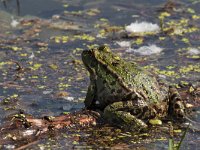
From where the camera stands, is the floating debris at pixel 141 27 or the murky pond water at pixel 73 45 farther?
the floating debris at pixel 141 27

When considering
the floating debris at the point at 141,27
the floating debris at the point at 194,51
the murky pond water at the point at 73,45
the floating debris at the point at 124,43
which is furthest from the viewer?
the floating debris at the point at 141,27

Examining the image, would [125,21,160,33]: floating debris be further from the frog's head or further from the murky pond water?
the frog's head

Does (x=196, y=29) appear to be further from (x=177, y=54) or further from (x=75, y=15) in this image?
(x=75, y=15)

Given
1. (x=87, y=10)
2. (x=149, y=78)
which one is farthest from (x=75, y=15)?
(x=149, y=78)

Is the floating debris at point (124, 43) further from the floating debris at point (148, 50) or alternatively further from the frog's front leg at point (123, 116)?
the frog's front leg at point (123, 116)

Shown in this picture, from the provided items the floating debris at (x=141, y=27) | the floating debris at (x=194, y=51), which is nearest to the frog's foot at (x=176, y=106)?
Answer: the floating debris at (x=194, y=51)
